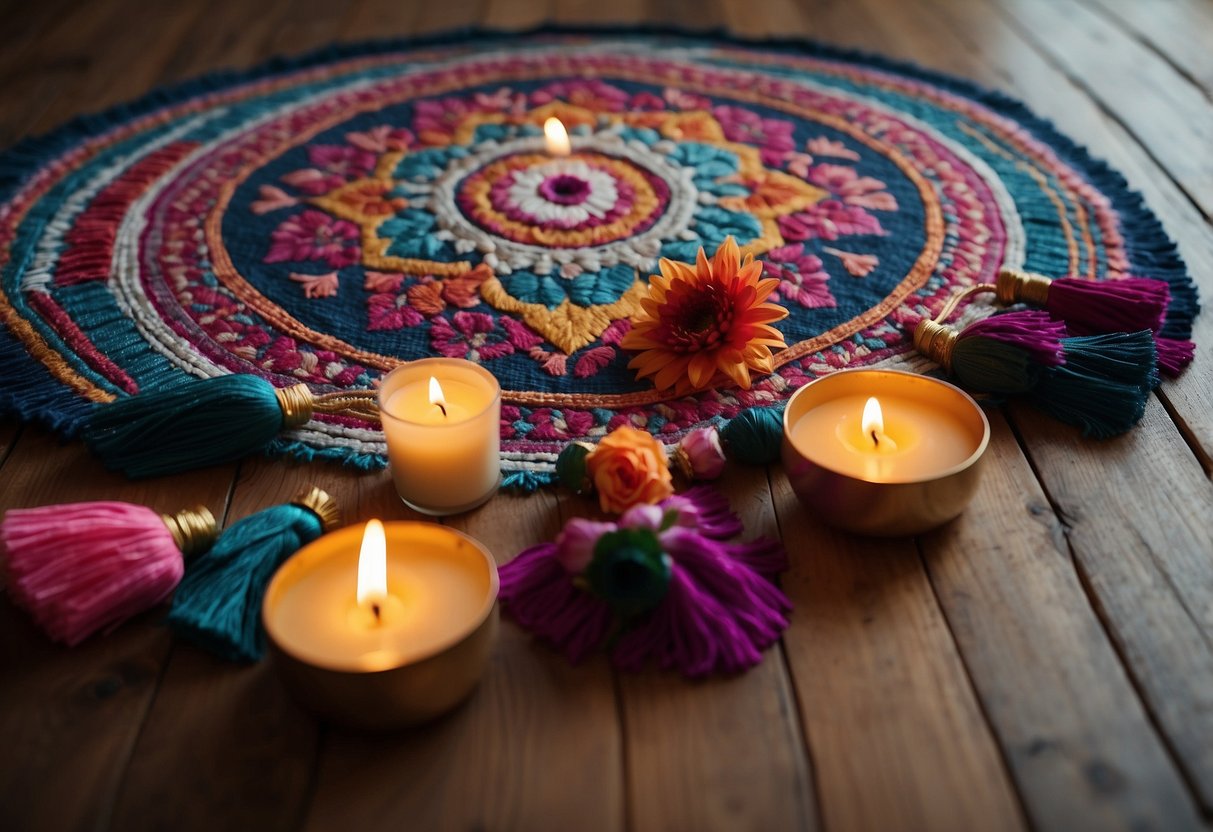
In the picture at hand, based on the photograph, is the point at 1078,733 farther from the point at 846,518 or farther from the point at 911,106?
the point at 911,106

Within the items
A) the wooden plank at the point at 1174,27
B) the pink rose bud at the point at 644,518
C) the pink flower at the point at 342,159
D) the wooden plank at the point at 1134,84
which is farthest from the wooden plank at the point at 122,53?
the wooden plank at the point at 1174,27

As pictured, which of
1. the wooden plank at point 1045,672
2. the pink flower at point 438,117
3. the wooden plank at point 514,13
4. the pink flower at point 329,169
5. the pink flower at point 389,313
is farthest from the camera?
the wooden plank at point 514,13

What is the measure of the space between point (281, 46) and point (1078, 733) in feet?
5.31

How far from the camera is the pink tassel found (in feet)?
2.52

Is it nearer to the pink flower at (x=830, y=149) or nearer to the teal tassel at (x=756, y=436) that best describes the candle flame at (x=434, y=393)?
the teal tassel at (x=756, y=436)

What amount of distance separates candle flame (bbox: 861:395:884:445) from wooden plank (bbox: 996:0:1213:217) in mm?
736

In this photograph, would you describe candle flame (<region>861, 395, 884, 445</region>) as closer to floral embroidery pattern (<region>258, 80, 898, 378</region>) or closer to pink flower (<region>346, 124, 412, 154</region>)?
floral embroidery pattern (<region>258, 80, 898, 378</region>)

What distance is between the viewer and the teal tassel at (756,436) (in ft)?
3.05

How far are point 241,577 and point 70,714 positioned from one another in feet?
0.46

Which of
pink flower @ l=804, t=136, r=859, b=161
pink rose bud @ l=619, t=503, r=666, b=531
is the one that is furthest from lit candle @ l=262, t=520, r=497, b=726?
pink flower @ l=804, t=136, r=859, b=161

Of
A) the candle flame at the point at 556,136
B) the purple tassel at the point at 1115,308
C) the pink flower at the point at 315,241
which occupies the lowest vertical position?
the pink flower at the point at 315,241

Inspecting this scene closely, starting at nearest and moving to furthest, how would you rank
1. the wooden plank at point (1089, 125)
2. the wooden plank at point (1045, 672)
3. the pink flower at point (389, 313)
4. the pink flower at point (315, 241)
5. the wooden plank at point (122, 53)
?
the wooden plank at point (1045, 672)
the wooden plank at point (1089, 125)
the pink flower at point (389, 313)
the pink flower at point (315, 241)
the wooden plank at point (122, 53)

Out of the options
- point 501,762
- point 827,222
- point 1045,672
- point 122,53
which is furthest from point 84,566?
point 122,53

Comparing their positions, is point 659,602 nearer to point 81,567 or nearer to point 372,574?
point 372,574
